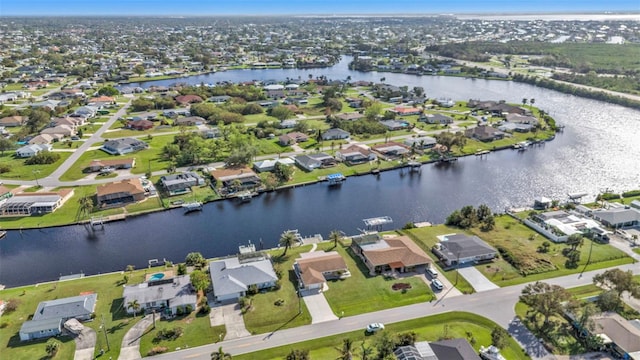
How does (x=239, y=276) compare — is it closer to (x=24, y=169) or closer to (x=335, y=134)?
(x=335, y=134)

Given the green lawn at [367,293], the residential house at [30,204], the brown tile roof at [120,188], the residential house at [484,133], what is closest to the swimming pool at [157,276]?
the green lawn at [367,293]

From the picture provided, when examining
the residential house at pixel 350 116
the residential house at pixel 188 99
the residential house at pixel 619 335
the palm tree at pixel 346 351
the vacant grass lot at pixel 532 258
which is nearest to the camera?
the residential house at pixel 619 335

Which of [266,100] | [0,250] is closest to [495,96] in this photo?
[266,100]

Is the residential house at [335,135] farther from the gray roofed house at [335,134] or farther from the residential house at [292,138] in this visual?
the residential house at [292,138]

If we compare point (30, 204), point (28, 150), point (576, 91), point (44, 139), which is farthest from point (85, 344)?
point (576, 91)

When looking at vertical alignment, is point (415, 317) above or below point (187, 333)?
above

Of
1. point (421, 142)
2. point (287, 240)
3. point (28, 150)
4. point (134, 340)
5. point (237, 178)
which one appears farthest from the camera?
point (421, 142)

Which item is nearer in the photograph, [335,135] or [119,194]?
[119,194]
